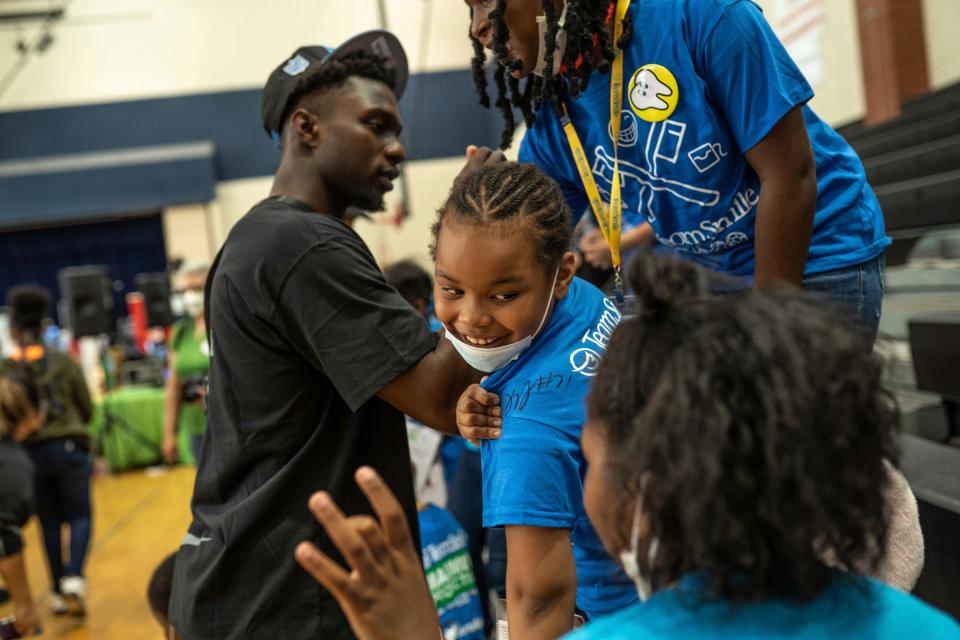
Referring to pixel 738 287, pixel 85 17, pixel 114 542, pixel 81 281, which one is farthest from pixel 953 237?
pixel 85 17

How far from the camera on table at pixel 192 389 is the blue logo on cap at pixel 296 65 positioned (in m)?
3.76

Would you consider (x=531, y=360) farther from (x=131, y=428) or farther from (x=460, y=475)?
(x=131, y=428)

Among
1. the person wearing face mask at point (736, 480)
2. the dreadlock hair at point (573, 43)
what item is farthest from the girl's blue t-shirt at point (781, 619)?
the dreadlock hair at point (573, 43)

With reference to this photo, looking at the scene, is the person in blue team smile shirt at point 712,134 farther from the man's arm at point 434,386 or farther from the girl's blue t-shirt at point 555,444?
the man's arm at point 434,386

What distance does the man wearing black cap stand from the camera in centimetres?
149

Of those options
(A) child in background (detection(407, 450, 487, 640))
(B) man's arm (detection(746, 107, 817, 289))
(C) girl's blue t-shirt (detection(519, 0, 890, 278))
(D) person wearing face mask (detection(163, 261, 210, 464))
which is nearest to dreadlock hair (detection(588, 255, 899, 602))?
(B) man's arm (detection(746, 107, 817, 289))

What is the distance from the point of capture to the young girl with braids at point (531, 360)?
1.18 metres

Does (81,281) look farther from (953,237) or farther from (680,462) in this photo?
(680,462)

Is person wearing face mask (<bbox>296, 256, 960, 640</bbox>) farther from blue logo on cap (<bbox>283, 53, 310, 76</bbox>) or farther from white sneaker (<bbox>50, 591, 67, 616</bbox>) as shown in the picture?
white sneaker (<bbox>50, 591, 67, 616</bbox>)

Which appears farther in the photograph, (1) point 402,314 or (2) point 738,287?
(1) point 402,314

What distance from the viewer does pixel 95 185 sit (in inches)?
554

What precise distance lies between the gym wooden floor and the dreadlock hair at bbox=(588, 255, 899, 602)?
4317mm

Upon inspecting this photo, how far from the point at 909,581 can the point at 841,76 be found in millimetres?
6197

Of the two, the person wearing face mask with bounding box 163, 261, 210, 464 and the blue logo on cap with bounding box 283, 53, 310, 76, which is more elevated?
the blue logo on cap with bounding box 283, 53, 310, 76
